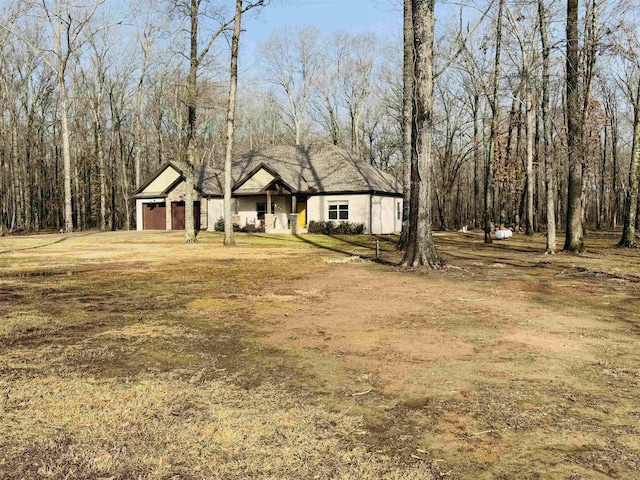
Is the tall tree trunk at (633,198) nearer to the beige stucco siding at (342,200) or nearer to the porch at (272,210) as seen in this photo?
the beige stucco siding at (342,200)

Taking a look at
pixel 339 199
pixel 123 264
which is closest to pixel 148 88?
pixel 339 199

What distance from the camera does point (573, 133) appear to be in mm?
17422

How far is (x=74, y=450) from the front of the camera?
304 centimetres

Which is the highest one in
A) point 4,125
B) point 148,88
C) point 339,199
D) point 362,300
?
point 148,88

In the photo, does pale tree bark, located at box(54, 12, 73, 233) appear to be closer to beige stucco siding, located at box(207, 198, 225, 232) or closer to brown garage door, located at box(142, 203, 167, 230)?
brown garage door, located at box(142, 203, 167, 230)

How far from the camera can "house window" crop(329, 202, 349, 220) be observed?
33.5 meters

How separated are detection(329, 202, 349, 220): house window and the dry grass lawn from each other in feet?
79.1

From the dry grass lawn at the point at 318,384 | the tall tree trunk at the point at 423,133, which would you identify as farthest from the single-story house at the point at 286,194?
the dry grass lawn at the point at 318,384

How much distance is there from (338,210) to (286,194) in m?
4.08

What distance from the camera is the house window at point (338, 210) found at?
33.5 m

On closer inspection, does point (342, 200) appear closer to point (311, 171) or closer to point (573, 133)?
point (311, 171)

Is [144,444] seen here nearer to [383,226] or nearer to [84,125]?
[383,226]

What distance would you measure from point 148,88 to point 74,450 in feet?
155

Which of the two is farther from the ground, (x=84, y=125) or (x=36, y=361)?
(x=84, y=125)
